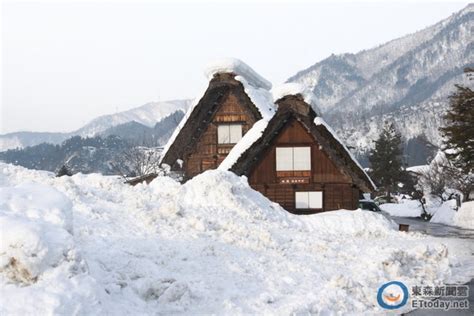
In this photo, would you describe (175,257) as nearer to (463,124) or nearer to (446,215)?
(463,124)

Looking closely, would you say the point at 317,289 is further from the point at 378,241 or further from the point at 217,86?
the point at 217,86

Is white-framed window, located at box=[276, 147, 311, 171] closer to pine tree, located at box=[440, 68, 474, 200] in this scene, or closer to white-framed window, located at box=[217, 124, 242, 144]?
white-framed window, located at box=[217, 124, 242, 144]

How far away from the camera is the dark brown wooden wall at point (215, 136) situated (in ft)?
88.9

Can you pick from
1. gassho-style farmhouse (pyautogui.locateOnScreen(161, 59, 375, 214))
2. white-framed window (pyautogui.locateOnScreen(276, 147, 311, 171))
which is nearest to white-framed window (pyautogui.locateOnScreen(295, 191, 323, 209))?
gassho-style farmhouse (pyautogui.locateOnScreen(161, 59, 375, 214))

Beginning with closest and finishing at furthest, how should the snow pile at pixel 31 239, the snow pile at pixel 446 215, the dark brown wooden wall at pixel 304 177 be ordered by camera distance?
the snow pile at pixel 31 239, the dark brown wooden wall at pixel 304 177, the snow pile at pixel 446 215

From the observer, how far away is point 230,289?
894cm

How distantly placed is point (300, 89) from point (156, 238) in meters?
13.9

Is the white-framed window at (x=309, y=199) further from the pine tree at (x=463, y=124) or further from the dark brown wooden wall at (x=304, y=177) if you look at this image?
the pine tree at (x=463, y=124)

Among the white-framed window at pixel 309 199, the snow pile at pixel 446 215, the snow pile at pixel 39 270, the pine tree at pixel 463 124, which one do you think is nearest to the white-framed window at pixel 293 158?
the white-framed window at pixel 309 199

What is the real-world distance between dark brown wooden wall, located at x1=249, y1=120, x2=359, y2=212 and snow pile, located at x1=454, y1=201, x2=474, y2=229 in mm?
10413

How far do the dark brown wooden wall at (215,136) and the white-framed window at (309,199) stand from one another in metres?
4.82

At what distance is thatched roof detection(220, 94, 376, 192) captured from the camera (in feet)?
75.9

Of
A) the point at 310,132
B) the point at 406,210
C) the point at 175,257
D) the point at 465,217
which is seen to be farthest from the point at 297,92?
the point at 406,210

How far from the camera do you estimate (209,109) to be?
27.2 m
